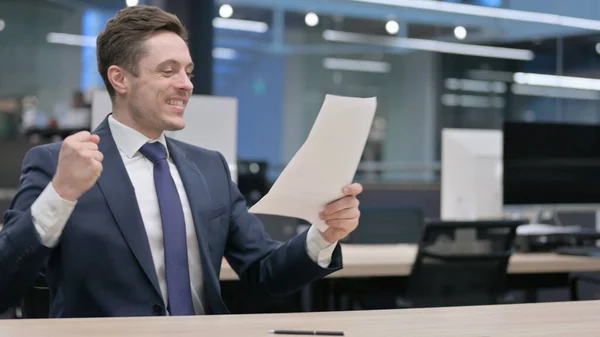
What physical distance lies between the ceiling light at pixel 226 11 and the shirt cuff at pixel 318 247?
696cm

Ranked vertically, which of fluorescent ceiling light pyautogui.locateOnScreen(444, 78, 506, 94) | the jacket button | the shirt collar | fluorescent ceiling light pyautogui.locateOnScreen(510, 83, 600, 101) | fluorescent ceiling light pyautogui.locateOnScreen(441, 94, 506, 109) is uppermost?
fluorescent ceiling light pyautogui.locateOnScreen(444, 78, 506, 94)

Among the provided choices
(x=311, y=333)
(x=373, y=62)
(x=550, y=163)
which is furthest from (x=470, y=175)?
(x=373, y=62)

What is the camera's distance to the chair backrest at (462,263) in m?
3.00

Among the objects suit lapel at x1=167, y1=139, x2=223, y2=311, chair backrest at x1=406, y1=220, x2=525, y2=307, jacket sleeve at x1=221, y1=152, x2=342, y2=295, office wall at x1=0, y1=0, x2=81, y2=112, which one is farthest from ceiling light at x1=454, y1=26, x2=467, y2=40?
suit lapel at x1=167, y1=139, x2=223, y2=311

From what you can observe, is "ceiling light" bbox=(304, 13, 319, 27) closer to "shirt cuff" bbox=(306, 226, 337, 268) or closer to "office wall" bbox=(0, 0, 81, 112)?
"office wall" bbox=(0, 0, 81, 112)

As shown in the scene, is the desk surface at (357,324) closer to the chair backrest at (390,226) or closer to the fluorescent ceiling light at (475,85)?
the chair backrest at (390,226)

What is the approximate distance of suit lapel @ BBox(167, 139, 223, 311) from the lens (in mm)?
1729

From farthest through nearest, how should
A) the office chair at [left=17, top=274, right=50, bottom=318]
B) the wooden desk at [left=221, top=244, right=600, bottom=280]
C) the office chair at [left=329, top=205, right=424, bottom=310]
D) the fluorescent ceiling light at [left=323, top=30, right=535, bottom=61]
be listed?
the fluorescent ceiling light at [left=323, top=30, right=535, bottom=61]
the office chair at [left=329, top=205, right=424, bottom=310]
the wooden desk at [left=221, top=244, right=600, bottom=280]
the office chair at [left=17, top=274, right=50, bottom=318]

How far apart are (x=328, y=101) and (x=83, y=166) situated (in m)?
0.49

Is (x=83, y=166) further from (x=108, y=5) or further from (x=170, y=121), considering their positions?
(x=108, y=5)

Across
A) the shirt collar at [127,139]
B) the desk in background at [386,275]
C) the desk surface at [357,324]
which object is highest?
the shirt collar at [127,139]

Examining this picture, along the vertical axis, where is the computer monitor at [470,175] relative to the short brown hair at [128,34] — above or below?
below

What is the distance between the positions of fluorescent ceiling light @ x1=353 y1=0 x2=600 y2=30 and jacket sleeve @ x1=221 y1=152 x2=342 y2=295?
23.7 ft

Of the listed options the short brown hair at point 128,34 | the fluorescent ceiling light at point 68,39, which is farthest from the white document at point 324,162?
the fluorescent ceiling light at point 68,39
